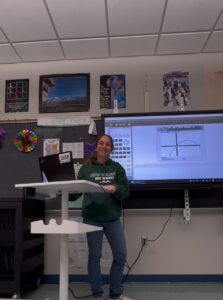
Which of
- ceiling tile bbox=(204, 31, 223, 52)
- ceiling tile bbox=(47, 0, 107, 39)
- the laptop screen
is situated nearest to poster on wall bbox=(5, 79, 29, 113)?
ceiling tile bbox=(47, 0, 107, 39)

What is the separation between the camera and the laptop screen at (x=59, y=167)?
184 centimetres

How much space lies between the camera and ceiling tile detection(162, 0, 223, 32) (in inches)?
101

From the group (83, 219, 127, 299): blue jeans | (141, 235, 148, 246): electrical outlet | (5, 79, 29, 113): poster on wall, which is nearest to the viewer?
(83, 219, 127, 299): blue jeans

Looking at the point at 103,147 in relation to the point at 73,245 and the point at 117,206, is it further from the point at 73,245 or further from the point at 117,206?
the point at 73,245

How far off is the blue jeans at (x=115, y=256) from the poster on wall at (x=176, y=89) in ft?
4.72

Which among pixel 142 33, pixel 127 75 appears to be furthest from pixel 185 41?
pixel 127 75

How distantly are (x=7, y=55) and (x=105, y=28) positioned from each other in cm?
113

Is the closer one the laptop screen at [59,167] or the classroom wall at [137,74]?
the laptop screen at [59,167]

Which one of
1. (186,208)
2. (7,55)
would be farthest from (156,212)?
(7,55)

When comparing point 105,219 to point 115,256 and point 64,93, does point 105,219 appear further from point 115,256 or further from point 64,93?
point 64,93

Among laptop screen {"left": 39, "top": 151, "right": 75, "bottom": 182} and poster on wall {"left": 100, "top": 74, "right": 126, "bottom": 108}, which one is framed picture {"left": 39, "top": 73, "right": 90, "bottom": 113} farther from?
laptop screen {"left": 39, "top": 151, "right": 75, "bottom": 182}

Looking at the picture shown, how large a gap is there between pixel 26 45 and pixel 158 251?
2383 millimetres

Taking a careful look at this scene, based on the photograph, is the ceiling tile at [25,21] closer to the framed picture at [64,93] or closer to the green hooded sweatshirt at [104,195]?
the framed picture at [64,93]

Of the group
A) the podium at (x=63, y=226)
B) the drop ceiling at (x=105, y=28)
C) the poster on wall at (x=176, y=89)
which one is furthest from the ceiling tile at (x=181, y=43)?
the podium at (x=63, y=226)
